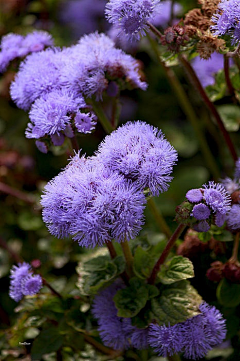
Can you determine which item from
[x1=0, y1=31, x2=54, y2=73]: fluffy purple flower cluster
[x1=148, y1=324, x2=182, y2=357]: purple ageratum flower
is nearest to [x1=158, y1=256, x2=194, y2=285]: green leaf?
[x1=148, y1=324, x2=182, y2=357]: purple ageratum flower

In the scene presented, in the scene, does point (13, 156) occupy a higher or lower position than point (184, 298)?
higher

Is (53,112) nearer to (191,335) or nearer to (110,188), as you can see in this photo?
(110,188)

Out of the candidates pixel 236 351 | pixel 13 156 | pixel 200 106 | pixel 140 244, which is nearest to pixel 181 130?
pixel 200 106

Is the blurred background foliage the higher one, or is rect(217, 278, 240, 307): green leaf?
the blurred background foliage

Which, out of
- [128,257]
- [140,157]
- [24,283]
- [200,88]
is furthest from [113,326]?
[200,88]

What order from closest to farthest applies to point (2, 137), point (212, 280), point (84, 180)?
point (84, 180) → point (212, 280) → point (2, 137)

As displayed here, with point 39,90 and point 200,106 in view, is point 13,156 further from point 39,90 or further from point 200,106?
point 200,106

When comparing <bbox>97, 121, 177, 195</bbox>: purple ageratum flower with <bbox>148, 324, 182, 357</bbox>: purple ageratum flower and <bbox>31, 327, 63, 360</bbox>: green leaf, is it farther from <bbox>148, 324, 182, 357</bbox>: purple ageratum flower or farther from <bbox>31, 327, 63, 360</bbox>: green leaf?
<bbox>31, 327, 63, 360</bbox>: green leaf
